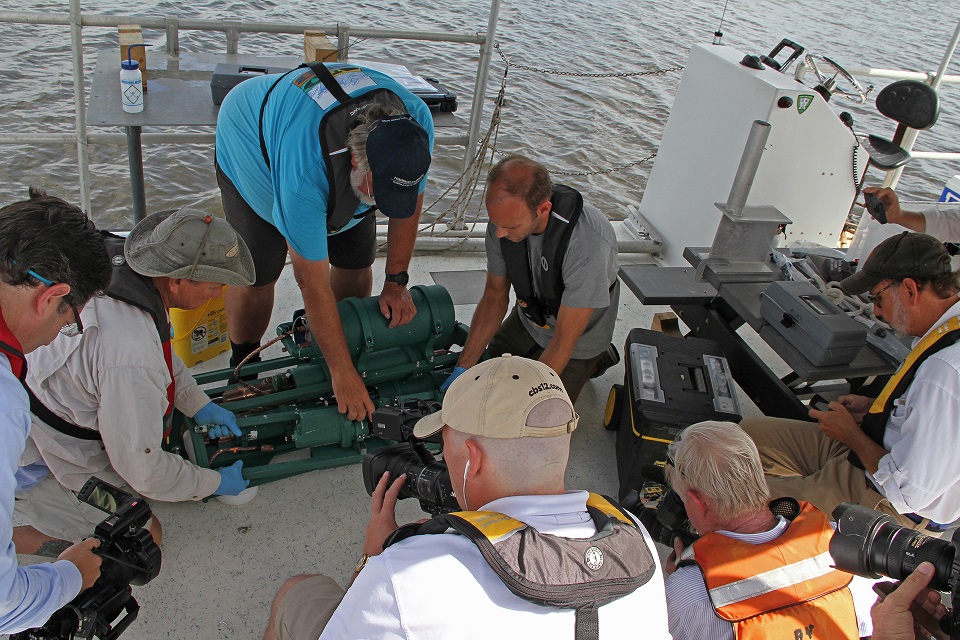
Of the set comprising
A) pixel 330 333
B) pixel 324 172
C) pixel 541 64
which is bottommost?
pixel 541 64

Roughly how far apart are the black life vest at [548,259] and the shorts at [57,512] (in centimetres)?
161

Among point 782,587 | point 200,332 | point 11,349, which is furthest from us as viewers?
point 200,332

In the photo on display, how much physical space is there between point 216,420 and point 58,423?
0.52 metres

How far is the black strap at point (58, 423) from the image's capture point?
206cm

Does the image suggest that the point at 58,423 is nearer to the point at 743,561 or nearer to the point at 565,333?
the point at 565,333

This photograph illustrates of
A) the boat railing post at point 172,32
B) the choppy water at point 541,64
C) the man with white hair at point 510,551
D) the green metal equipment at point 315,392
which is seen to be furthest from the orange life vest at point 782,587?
the choppy water at point 541,64

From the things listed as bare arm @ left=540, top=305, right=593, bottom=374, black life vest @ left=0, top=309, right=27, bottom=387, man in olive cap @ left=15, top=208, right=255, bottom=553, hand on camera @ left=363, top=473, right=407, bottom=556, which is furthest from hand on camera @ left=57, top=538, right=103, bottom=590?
bare arm @ left=540, top=305, right=593, bottom=374

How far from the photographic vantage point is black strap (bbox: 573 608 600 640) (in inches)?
47.8

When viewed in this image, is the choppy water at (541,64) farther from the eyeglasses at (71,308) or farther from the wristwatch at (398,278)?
the eyeglasses at (71,308)

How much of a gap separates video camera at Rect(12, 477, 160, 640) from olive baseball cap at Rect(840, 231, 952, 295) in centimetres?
244

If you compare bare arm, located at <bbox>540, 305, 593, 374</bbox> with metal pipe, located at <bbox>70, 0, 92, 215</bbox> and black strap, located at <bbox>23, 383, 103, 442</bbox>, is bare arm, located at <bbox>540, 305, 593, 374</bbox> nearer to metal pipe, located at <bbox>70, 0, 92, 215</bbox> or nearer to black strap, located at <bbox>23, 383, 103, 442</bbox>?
black strap, located at <bbox>23, 383, 103, 442</bbox>

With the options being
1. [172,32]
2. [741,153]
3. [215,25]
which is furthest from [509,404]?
[172,32]

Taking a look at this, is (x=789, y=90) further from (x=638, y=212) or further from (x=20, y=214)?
(x=20, y=214)

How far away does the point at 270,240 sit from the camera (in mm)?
2887
